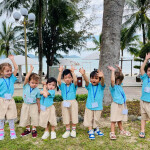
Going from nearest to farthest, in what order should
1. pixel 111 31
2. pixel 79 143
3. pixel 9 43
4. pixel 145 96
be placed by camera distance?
pixel 79 143 < pixel 145 96 < pixel 111 31 < pixel 9 43

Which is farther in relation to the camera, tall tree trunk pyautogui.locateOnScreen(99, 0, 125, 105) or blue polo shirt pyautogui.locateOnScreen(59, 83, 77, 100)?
tall tree trunk pyautogui.locateOnScreen(99, 0, 125, 105)

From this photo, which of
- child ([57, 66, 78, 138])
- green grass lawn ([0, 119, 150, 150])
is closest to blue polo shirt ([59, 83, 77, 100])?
child ([57, 66, 78, 138])

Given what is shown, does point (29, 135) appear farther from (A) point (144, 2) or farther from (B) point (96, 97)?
(A) point (144, 2)

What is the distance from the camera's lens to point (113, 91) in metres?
3.33

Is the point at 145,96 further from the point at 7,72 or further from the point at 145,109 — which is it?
the point at 7,72

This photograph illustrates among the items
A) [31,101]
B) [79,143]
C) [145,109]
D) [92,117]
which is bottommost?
[79,143]

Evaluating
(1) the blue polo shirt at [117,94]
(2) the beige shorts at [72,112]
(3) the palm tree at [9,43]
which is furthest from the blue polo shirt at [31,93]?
(3) the palm tree at [9,43]

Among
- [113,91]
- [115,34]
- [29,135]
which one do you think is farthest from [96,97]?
[115,34]

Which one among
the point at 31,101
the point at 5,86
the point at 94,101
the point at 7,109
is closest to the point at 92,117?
the point at 94,101

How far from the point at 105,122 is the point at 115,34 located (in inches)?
97.3

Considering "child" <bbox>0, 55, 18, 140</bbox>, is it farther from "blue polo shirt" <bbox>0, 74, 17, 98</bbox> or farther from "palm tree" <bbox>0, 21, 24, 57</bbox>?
"palm tree" <bbox>0, 21, 24, 57</bbox>

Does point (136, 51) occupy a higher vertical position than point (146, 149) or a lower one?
higher

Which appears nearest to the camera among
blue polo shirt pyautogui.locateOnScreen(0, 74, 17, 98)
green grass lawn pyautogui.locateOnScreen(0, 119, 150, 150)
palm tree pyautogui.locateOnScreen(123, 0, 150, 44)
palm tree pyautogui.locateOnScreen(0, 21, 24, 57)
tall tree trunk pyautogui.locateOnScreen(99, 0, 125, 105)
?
green grass lawn pyautogui.locateOnScreen(0, 119, 150, 150)

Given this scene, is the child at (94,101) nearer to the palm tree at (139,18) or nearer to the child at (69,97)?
the child at (69,97)
